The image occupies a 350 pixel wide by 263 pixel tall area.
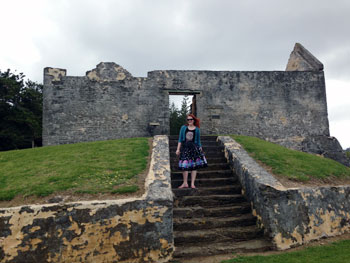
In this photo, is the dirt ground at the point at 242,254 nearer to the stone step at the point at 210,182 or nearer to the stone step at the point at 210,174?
the stone step at the point at 210,182

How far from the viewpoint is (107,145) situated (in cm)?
839

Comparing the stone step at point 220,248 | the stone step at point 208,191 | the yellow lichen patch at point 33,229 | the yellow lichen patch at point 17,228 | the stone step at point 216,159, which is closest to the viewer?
the yellow lichen patch at point 17,228

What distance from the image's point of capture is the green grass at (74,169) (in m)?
4.93

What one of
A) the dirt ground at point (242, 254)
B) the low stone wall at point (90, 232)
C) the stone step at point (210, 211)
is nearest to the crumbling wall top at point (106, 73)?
the stone step at point (210, 211)

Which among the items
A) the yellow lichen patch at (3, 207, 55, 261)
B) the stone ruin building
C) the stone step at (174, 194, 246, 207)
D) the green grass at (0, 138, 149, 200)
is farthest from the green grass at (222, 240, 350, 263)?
the stone ruin building

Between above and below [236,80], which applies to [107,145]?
below

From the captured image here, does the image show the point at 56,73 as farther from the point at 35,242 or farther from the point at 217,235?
the point at 217,235

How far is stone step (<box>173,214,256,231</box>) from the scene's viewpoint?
15.2 ft

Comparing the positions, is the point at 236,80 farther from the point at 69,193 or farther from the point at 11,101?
the point at 11,101

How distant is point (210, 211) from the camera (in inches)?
197

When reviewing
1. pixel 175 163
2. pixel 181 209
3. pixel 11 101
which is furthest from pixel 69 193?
pixel 11 101

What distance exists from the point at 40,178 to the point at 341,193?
254 inches

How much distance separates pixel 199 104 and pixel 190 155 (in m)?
8.18

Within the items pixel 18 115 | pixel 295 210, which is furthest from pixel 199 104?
pixel 18 115
